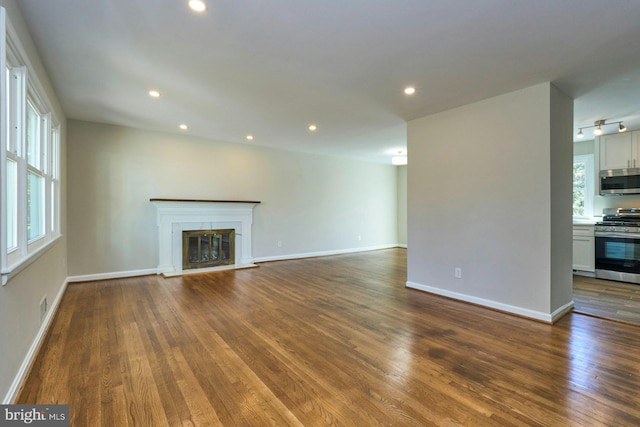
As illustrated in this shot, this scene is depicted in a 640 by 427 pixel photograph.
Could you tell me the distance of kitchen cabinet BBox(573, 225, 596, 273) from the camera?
16.0ft

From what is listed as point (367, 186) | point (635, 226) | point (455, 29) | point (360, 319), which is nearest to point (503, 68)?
point (455, 29)

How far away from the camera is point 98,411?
5.64 feet

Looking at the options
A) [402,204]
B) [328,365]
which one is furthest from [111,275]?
[402,204]

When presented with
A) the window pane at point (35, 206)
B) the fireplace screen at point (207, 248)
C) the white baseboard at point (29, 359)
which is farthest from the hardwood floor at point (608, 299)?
the window pane at point (35, 206)

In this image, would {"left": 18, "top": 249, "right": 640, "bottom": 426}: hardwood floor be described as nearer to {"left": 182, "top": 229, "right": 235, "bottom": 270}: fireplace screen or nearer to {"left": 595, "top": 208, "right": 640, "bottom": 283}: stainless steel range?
{"left": 182, "top": 229, "right": 235, "bottom": 270}: fireplace screen

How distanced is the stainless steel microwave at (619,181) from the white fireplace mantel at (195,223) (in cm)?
633

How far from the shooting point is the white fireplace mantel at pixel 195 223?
5.33 m

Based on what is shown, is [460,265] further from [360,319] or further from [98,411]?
[98,411]

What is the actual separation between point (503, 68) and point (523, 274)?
84.3 inches

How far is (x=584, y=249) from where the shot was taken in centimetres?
493

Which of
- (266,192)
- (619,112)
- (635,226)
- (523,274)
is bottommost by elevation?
(523,274)

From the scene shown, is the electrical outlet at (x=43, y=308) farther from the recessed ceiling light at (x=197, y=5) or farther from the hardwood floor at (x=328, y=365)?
the recessed ceiling light at (x=197, y=5)

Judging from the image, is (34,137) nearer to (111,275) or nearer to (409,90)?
(111,275)

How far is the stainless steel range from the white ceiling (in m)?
1.62
